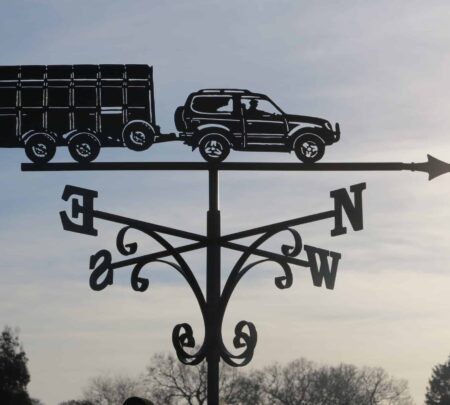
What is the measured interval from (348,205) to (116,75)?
5.41m

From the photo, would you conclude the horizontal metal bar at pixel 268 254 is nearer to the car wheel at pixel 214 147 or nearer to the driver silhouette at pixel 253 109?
the car wheel at pixel 214 147

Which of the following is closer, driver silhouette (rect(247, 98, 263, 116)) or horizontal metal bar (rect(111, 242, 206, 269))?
horizontal metal bar (rect(111, 242, 206, 269))

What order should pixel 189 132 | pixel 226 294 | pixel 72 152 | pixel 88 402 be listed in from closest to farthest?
pixel 226 294
pixel 72 152
pixel 189 132
pixel 88 402

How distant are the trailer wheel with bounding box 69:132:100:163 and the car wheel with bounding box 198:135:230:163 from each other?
3.74ft

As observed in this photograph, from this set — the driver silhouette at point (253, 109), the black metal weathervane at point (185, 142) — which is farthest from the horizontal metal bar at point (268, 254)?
the driver silhouette at point (253, 109)

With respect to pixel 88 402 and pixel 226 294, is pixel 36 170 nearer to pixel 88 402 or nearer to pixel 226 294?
pixel 226 294

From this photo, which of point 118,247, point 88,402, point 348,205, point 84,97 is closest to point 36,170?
point 118,247

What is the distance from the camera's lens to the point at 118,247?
10.4 meters

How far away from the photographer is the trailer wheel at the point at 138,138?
12.2 metres

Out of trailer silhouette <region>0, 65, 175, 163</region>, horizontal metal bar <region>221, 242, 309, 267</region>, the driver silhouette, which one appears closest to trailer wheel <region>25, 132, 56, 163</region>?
trailer silhouette <region>0, 65, 175, 163</region>

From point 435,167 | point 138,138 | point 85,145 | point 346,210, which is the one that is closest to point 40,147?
point 85,145

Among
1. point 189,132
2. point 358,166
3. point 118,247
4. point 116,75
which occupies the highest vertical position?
point 116,75

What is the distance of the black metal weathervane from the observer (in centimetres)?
1010

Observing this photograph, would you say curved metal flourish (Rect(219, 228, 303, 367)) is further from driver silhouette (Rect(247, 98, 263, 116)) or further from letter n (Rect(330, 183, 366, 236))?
driver silhouette (Rect(247, 98, 263, 116))
